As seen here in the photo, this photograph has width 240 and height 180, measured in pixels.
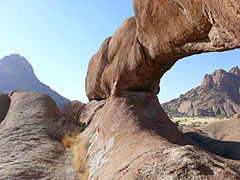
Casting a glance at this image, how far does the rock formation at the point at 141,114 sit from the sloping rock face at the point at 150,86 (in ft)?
0.06

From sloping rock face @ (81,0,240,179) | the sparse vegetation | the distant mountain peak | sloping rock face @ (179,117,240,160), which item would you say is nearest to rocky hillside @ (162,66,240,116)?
the distant mountain peak

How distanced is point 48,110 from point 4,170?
7.34 meters

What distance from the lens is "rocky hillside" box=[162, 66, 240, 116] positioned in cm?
8081

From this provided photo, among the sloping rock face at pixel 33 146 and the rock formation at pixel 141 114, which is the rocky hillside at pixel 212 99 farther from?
the rock formation at pixel 141 114

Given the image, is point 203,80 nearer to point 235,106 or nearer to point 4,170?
point 235,106

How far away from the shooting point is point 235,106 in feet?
259

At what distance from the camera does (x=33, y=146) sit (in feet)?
38.0

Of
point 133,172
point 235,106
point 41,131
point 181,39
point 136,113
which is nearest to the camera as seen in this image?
point 133,172

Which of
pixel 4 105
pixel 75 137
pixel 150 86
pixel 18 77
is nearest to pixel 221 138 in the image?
pixel 150 86

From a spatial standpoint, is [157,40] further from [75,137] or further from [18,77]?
[18,77]

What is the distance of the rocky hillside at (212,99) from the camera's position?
8081cm

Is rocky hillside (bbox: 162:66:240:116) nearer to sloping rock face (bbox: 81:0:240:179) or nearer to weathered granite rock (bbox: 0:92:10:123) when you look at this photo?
weathered granite rock (bbox: 0:92:10:123)

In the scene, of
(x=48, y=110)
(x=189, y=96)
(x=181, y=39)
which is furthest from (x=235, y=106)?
(x=181, y=39)

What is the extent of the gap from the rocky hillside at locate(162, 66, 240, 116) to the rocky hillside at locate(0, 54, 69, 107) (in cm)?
5900
